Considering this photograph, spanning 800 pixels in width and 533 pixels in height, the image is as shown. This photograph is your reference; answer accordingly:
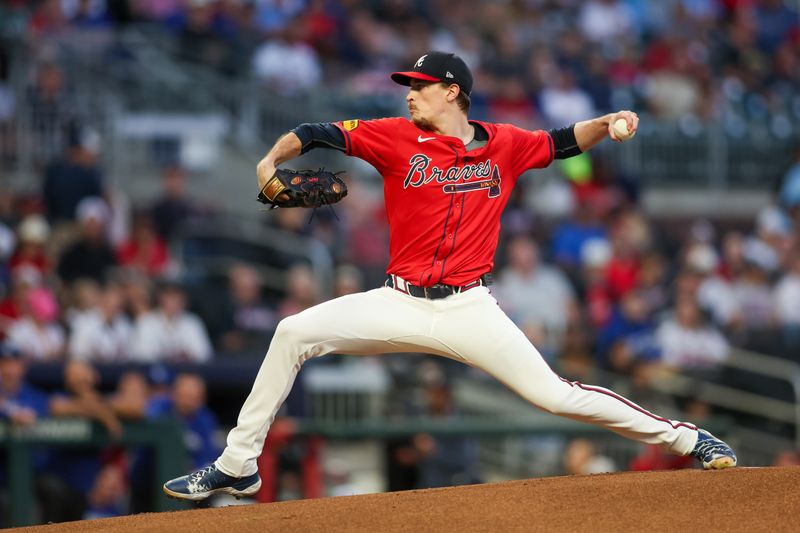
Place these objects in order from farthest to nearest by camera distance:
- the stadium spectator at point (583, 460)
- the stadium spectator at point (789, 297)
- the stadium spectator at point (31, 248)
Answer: the stadium spectator at point (789, 297) < the stadium spectator at point (31, 248) < the stadium spectator at point (583, 460)

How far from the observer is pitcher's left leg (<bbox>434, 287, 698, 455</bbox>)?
20.0 feet

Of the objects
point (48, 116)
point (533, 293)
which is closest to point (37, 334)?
point (48, 116)

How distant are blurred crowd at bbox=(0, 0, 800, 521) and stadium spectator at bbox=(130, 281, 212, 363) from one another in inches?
0.7

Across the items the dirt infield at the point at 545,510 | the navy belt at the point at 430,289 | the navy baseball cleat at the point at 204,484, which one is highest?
the navy belt at the point at 430,289

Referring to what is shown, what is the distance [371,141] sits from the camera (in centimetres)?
616

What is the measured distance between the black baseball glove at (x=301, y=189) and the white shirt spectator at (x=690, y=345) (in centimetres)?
694

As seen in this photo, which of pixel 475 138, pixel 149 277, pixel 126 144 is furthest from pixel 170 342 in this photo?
pixel 475 138

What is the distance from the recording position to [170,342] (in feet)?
35.9

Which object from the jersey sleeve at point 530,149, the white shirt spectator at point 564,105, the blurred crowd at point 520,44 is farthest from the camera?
the white shirt spectator at point 564,105

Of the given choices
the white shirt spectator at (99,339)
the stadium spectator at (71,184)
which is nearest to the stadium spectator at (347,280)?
the white shirt spectator at (99,339)

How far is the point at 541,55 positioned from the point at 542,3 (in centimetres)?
247

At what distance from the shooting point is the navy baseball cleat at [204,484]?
6254 mm

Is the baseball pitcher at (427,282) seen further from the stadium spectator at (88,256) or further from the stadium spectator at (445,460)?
the stadium spectator at (88,256)

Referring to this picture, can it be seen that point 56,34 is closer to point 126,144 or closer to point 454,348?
point 126,144
